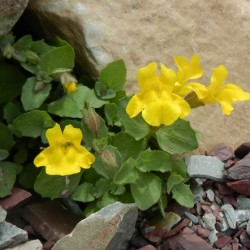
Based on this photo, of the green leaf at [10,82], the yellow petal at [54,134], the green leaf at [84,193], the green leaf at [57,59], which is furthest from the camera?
the green leaf at [10,82]

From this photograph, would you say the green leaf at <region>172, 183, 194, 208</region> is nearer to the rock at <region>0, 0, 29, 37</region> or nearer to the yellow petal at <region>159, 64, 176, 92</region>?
the yellow petal at <region>159, 64, 176, 92</region>

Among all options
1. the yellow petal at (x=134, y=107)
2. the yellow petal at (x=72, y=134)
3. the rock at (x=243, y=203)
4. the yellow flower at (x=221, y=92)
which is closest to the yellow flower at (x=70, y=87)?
the yellow petal at (x=72, y=134)

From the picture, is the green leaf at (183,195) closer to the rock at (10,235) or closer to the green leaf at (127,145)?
the green leaf at (127,145)

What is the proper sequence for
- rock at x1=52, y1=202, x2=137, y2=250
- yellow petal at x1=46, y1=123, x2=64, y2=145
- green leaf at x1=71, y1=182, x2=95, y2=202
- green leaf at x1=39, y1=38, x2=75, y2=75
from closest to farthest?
rock at x1=52, y1=202, x2=137, y2=250 < yellow petal at x1=46, y1=123, x2=64, y2=145 < green leaf at x1=71, y1=182, x2=95, y2=202 < green leaf at x1=39, y1=38, x2=75, y2=75

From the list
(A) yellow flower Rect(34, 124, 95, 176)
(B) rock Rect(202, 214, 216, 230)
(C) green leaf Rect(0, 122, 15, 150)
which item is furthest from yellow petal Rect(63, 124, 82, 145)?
(B) rock Rect(202, 214, 216, 230)

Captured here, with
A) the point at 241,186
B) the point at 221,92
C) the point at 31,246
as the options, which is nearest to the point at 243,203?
the point at 241,186
